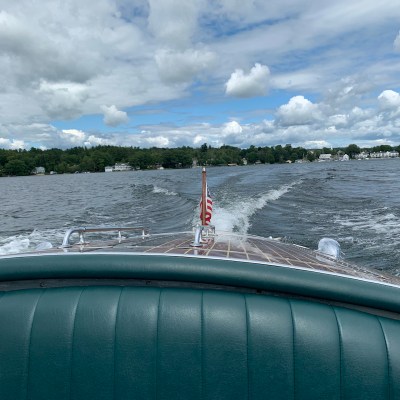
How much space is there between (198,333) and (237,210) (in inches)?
488

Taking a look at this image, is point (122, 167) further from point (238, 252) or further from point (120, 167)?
point (238, 252)

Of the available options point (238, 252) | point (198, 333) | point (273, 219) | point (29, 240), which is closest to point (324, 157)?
point (273, 219)

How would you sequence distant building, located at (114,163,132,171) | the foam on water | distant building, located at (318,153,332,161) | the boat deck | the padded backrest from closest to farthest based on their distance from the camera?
1. the padded backrest
2. the boat deck
3. the foam on water
4. distant building, located at (114,163,132,171)
5. distant building, located at (318,153,332,161)

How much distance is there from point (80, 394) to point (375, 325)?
50.7 inches

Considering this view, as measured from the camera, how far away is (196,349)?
1.73 m

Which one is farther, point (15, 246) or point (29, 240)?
point (29, 240)

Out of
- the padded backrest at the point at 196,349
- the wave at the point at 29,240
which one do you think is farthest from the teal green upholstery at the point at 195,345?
the wave at the point at 29,240

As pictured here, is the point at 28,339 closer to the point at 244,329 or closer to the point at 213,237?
the point at 244,329

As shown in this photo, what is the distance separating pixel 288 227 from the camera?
11734 mm

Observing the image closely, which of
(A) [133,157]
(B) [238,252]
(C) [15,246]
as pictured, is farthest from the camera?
(A) [133,157]

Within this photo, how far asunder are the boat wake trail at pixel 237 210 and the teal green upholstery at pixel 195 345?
932 centimetres

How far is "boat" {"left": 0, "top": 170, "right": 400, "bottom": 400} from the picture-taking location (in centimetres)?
170

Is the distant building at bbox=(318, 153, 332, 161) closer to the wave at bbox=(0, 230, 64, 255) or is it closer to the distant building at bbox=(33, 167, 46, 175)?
the distant building at bbox=(33, 167, 46, 175)

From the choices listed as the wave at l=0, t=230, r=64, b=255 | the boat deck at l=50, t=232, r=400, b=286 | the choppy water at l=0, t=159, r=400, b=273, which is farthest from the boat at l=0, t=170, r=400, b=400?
the wave at l=0, t=230, r=64, b=255
